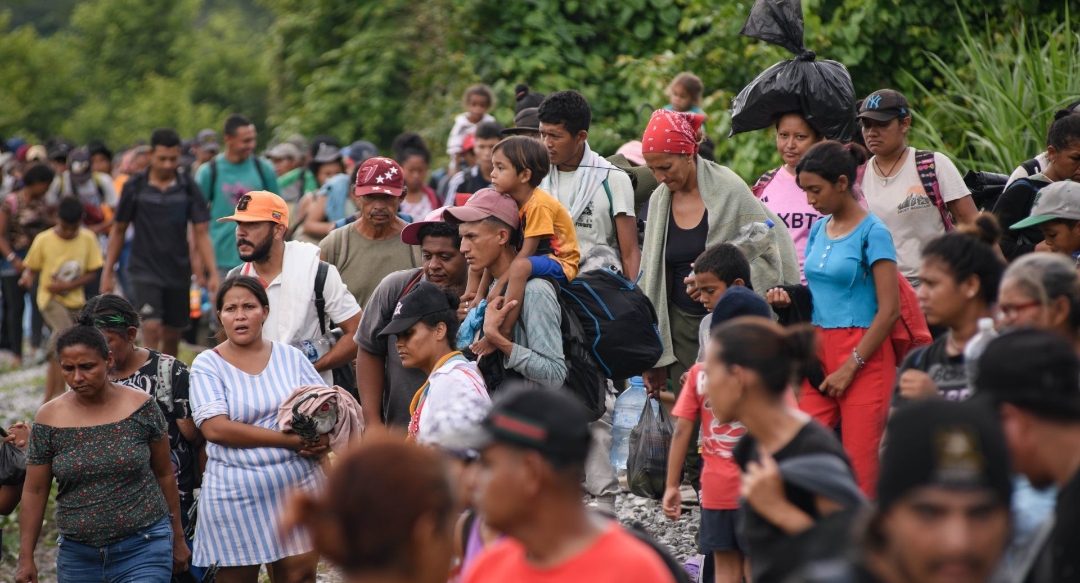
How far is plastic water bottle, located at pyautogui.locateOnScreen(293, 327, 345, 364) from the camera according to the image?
6.93 metres

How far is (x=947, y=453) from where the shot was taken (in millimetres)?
2570

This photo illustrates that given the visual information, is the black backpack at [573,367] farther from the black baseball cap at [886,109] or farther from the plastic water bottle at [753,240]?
the black baseball cap at [886,109]

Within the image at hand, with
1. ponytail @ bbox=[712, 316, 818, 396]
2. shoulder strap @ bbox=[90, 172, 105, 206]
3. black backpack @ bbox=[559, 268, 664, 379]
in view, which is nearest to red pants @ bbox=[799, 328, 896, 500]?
black backpack @ bbox=[559, 268, 664, 379]

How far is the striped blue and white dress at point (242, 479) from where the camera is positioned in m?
5.95

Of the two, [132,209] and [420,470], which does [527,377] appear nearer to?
→ [420,470]

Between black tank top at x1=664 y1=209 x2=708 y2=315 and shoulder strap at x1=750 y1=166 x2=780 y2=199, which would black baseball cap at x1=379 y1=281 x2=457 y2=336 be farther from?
shoulder strap at x1=750 y1=166 x2=780 y2=199

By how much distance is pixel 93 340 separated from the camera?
5.91m

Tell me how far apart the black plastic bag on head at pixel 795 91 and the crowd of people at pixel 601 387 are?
120 mm

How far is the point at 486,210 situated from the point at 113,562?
2.50 m

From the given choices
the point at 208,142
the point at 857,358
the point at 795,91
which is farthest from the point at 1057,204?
the point at 208,142

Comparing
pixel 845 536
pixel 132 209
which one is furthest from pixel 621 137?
pixel 845 536

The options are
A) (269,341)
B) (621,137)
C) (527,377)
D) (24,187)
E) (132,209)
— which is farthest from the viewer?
(24,187)

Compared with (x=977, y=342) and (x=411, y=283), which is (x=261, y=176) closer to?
(x=411, y=283)

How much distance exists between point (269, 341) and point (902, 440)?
424 cm
